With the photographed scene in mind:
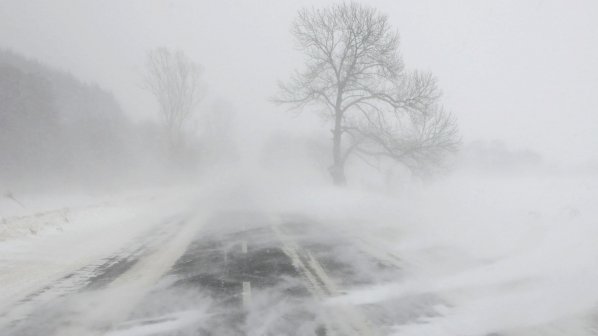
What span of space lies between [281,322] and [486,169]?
2511 inches

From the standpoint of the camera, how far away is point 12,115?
31562 millimetres

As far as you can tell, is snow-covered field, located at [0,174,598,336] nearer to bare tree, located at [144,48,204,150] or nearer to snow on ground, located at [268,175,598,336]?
snow on ground, located at [268,175,598,336]

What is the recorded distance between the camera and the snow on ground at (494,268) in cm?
501

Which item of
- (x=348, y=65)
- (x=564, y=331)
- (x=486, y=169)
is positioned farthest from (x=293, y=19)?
(x=486, y=169)

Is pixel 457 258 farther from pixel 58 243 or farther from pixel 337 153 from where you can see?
pixel 337 153

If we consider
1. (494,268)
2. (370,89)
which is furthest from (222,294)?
(370,89)

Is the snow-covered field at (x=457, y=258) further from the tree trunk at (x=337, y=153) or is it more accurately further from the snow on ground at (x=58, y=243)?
the tree trunk at (x=337, y=153)

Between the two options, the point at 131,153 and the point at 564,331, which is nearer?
the point at 564,331

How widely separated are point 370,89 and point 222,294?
19.8m

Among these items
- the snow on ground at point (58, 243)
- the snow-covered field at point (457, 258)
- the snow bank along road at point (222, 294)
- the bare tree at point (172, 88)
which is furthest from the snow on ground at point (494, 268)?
the bare tree at point (172, 88)

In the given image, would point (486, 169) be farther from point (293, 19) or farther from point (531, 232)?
point (531, 232)

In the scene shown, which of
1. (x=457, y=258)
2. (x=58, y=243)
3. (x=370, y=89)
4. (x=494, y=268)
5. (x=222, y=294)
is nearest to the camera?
(x=222, y=294)

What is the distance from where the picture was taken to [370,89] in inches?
952

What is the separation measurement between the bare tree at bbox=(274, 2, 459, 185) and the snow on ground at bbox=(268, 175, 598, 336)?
9.55m
